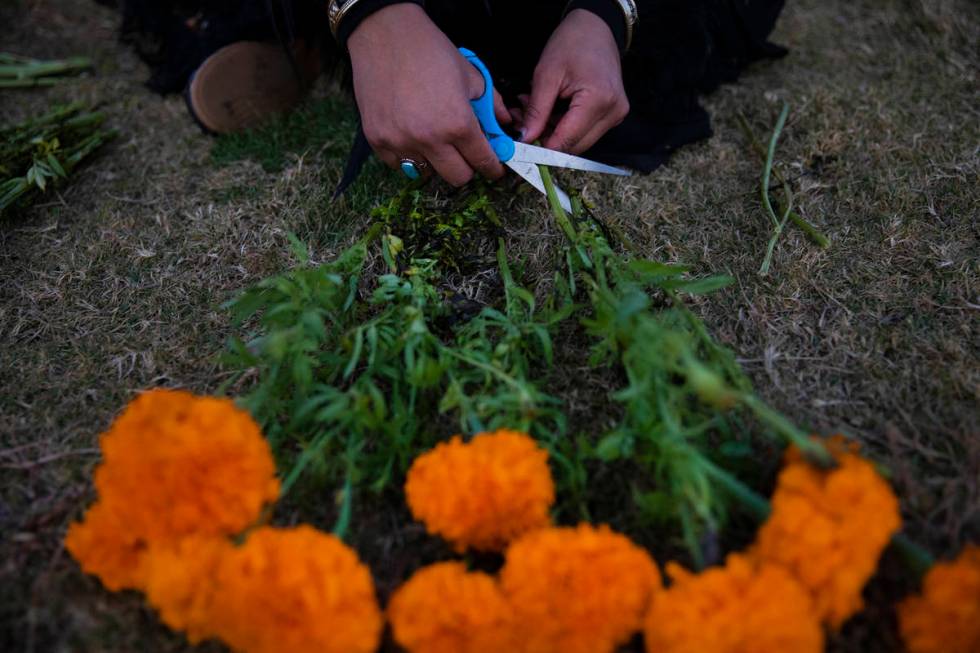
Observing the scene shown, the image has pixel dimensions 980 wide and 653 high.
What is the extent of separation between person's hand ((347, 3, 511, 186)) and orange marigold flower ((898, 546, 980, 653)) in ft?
3.85

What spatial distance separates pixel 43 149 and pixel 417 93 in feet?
4.38

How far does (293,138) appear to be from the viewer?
7.34 ft

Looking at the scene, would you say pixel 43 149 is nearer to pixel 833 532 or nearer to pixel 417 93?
pixel 417 93

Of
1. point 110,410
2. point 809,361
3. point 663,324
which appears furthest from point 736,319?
point 110,410

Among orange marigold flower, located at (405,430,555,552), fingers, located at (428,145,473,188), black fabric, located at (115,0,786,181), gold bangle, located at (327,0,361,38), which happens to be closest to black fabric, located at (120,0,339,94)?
black fabric, located at (115,0,786,181)

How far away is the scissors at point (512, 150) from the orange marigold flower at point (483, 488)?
2.67 feet

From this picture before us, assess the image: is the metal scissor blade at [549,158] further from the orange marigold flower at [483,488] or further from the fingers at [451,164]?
the orange marigold flower at [483,488]

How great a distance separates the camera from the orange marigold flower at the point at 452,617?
3.23ft

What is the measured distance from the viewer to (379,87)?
5.20 feet

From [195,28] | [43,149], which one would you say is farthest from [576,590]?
[195,28]

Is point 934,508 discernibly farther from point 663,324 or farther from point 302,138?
point 302,138

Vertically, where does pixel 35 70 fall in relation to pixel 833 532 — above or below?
above

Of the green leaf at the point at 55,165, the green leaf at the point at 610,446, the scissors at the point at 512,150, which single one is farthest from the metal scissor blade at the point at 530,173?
the green leaf at the point at 55,165

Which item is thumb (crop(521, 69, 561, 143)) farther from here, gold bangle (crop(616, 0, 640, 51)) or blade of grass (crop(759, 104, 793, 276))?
blade of grass (crop(759, 104, 793, 276))
